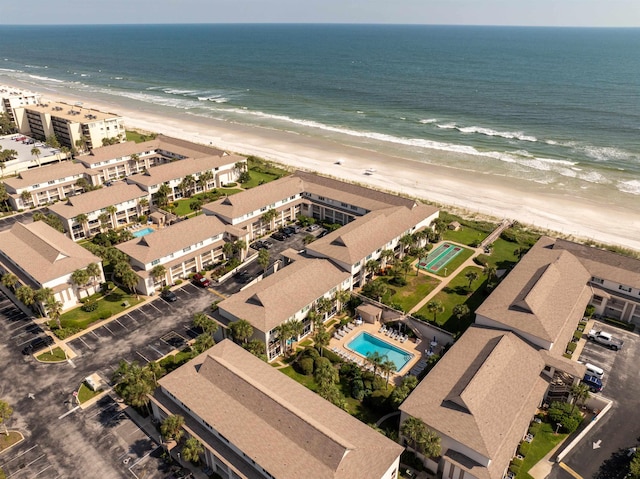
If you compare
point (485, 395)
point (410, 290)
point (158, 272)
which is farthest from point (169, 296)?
point (485, 395)

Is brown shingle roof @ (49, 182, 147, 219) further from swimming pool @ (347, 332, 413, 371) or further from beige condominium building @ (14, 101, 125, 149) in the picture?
swimming pool @ (347, 332, 413, 371)

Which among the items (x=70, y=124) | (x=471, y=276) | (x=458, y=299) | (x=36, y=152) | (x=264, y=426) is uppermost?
(x=70, y=124)

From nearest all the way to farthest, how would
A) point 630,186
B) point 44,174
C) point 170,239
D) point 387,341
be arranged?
point 387,341, point 170,239, point 44,174, point 630,186

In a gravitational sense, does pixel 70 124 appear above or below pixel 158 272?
above

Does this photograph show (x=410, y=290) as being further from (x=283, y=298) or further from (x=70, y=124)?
(x=70, y=124)

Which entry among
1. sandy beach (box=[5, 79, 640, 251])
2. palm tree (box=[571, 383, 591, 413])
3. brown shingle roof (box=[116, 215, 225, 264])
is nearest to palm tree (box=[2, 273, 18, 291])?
brown shingle roof (box=[116, 215, 225, 264])

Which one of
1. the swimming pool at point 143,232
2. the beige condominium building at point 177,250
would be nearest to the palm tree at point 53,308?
the beige condominium building at point 177,250
